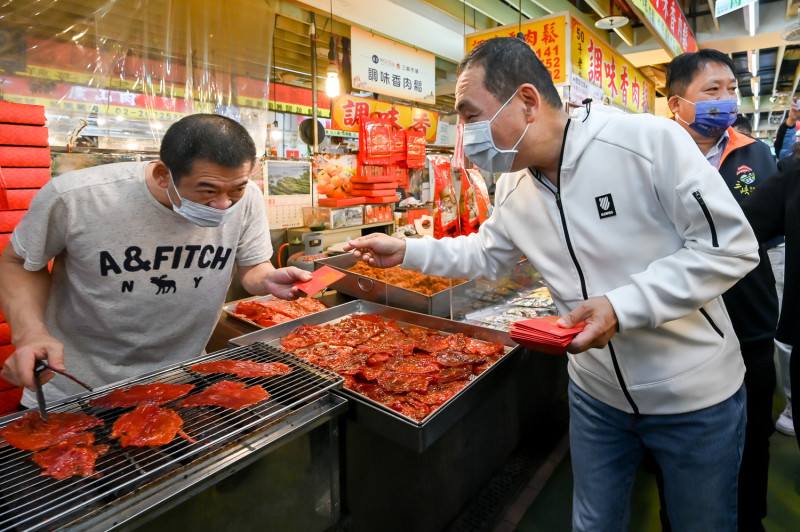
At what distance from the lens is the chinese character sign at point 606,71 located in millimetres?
5457

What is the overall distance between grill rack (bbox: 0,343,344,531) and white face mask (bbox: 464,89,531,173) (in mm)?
1023

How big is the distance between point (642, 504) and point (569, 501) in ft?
1.61

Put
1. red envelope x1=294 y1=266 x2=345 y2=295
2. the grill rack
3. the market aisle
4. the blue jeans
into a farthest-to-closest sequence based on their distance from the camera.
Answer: the market aisle
red envelope x1=294 y1=266 x2=345 y2=295
the blue jeans
the grill rack

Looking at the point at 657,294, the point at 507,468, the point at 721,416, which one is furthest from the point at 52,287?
the point at 507,468

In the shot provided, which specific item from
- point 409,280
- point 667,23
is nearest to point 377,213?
point 409,280

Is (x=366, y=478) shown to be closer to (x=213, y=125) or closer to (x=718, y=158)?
(x=213, y=125)

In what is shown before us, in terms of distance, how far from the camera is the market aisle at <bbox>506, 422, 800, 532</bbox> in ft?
9.11

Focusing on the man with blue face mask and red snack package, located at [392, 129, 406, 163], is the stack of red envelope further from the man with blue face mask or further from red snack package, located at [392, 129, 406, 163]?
red snack package, located at [392, 129, 406, 163]

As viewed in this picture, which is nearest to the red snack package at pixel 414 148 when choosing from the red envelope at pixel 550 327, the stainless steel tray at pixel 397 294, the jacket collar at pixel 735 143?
the stainless steel tray at pixel 397 294

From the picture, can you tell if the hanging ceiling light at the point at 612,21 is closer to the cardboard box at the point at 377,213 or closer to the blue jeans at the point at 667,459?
the cardboard box at the point at 377,213

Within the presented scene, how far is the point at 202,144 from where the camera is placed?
1706 millimetres

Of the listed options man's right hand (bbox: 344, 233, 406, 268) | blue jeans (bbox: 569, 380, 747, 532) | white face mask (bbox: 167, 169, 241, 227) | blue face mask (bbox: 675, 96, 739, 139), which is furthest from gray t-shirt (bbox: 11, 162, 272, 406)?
blue face mask (bbox: 675, 96, 739, 139)

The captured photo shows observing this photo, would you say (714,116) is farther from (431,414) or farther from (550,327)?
(431,414)

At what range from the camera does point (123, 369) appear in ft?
6.65
